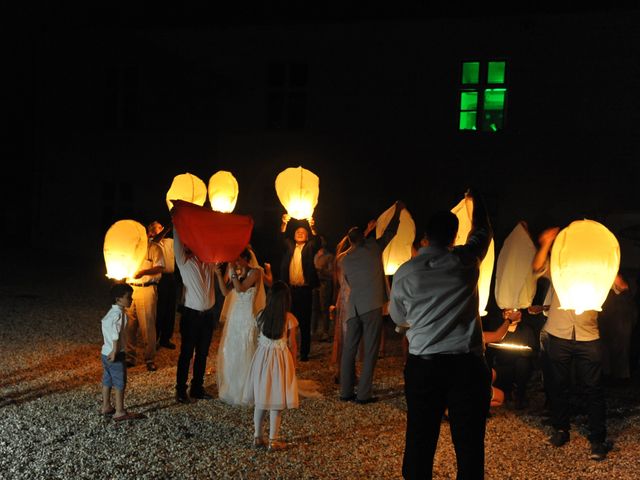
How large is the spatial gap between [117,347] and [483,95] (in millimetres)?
12940

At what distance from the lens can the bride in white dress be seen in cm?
724

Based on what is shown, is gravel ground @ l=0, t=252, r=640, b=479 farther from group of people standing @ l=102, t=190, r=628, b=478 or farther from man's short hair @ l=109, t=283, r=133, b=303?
man's short hair @ l=109, t=283, r=133, b=303

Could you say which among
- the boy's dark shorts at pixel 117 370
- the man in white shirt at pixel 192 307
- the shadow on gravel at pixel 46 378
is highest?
the man in white shirt at pixel 192 307

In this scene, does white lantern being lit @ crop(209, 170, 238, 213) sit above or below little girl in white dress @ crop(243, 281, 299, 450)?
above

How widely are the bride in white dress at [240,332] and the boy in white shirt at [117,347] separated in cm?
99

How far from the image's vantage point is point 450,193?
17.6m

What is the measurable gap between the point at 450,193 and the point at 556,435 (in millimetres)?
11517

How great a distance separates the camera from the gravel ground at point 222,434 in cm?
560

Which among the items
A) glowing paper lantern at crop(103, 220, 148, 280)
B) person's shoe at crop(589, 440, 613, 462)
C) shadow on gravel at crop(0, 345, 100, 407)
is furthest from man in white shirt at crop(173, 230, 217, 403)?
person's shoe at crop(589, 440, 613, 462)

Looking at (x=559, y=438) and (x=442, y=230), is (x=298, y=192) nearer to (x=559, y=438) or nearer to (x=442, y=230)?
(x=559, y=438)

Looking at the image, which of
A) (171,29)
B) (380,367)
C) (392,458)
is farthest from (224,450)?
(171,29)

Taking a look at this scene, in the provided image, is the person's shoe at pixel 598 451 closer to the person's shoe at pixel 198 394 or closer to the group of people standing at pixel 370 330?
the group of people standing at pixel 370 330

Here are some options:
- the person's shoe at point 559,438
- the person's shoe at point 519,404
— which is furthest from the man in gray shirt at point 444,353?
the person's shoe at point 519,404

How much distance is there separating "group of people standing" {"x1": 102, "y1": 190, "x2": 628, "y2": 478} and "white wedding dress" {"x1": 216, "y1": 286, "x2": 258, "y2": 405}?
A: 1cm
